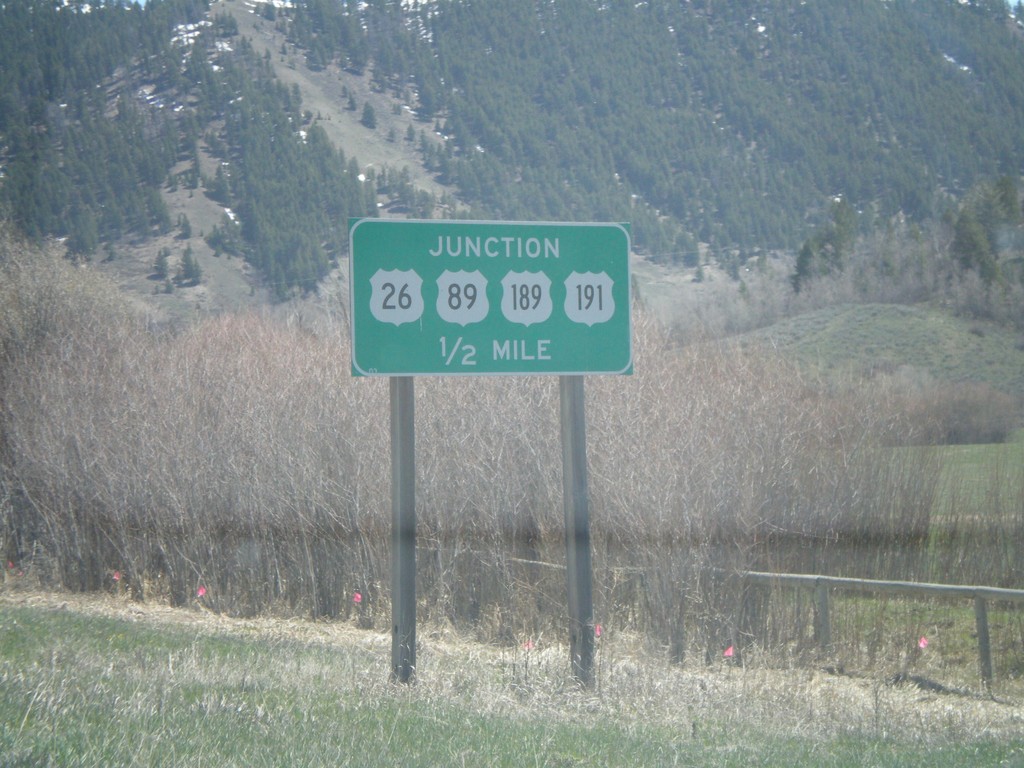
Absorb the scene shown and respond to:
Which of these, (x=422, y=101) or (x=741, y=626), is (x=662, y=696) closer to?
(x=741, y=626)

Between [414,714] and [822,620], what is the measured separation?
8299mm

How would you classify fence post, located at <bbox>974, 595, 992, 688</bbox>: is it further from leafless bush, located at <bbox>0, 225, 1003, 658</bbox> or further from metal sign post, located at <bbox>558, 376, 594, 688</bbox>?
metal sign post, located at <bbox>558, 376, 594, 688</bbox>

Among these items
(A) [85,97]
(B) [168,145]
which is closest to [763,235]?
(B) [168,145]

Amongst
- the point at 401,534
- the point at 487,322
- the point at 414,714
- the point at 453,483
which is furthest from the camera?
the point at 453,483

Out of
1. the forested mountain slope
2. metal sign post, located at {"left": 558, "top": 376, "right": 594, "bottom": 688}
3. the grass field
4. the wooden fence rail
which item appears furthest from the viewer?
the forested mountain slope

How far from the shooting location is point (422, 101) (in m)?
53.2

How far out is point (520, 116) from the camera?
50531 millimetres

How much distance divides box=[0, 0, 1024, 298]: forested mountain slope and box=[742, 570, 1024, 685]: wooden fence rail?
18.6 meters

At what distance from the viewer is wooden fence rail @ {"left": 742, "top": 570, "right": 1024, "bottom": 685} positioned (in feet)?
39.7

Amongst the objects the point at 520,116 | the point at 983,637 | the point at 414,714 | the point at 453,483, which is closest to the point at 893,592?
the point at 983,637

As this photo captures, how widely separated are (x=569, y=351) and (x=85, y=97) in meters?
43.1

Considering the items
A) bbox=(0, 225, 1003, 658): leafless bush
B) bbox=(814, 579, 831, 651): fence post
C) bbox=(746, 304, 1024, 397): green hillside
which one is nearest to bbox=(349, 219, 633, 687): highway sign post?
bbox=(0, 225, 1003, 658): leafless bush

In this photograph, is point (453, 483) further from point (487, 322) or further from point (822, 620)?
point (487, 322)

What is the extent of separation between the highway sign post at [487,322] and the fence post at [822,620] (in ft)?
20.0
